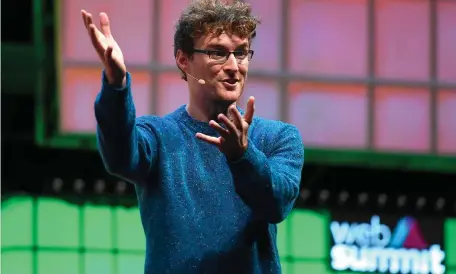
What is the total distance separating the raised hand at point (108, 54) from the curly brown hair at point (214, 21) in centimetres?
39

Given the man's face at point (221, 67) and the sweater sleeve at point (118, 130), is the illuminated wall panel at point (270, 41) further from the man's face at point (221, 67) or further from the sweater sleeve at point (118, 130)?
the sweater sleeve at point (118, 130)

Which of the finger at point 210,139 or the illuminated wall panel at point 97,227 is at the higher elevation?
the finger at point 210,139

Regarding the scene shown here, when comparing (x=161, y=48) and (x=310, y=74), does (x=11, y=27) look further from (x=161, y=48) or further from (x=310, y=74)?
(x=310, y=74)

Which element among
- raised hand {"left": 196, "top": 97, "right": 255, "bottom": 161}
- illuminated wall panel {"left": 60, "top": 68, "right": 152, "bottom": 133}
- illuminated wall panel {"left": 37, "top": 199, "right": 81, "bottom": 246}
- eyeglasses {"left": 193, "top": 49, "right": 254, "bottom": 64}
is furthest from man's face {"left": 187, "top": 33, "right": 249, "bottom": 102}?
illuminated wall panel {"left": 37, "top": 199, "right": 81, "bottom": 246}

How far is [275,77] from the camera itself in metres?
17.2

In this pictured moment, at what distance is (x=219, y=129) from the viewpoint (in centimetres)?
379

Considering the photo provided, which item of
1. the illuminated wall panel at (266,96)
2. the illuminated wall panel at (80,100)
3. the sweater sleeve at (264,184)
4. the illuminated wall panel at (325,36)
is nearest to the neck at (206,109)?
the sweater sleeve at (264,184)

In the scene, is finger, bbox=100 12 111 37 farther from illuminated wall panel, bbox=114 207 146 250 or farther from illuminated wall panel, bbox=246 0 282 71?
illuminated wall panel, bbox=114 207 146 250

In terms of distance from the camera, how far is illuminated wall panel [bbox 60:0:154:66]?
16.2 metres

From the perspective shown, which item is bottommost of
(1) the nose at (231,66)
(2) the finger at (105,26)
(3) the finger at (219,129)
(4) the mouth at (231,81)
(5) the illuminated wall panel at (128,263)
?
(5) the illuminated wall panel at (128,263)

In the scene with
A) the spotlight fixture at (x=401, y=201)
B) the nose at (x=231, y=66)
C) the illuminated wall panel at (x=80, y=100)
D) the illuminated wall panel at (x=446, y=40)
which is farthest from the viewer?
the spotlight fixture at (x=401, y=201)

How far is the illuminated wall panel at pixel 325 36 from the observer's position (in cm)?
1739

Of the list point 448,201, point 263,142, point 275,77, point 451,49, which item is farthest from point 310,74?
point 263,142

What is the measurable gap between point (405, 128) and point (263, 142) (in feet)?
44.5
